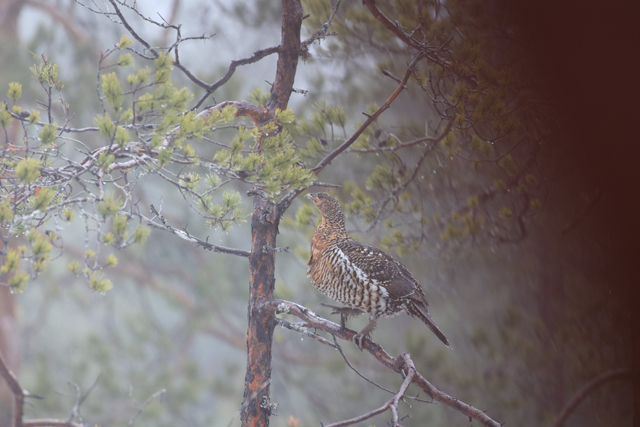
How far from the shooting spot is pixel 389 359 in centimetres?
130

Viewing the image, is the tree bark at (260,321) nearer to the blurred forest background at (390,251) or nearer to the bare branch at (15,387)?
the blurred forest background at (390,251)

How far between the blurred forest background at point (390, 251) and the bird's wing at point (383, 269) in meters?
0.37

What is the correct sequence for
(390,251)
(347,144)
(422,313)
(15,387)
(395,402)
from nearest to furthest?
(395,402) < (422,313) < (347,144) < (15,387) < (390,251)

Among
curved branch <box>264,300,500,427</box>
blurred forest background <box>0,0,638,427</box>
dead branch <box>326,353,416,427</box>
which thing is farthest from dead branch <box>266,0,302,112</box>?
dead branch <box>326,353,416,427</box>

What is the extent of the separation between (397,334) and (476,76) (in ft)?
5.65

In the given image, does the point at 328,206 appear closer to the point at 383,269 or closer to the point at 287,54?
the point at 383,269

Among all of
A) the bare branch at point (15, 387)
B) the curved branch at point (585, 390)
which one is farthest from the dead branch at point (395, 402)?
the bare branch at point (15, 387)

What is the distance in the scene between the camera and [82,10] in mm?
3312

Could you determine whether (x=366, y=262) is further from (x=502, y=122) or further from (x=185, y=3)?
(x=185, y=3)

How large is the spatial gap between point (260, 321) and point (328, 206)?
47 centimetres

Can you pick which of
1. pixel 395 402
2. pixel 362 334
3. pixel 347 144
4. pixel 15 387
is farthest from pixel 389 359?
Result: pixel 15 387

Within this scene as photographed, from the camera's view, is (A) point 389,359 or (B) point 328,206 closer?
(A) point 389,359

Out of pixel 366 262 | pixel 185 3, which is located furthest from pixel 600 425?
pixel 185 3

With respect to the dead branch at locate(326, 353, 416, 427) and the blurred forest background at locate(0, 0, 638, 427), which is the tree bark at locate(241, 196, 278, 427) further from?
the dead branch at locate(326, 353, 416, 427)
